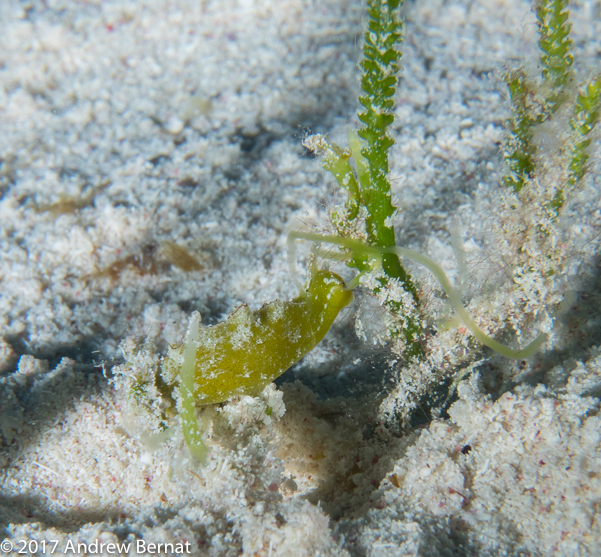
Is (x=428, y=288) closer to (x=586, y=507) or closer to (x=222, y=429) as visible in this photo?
(x=586, y=507)

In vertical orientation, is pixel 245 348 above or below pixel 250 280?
below

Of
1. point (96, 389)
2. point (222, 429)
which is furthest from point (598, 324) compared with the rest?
point (96, 389)

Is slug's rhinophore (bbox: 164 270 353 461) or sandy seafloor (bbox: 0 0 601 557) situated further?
slug's rhinophore (bbox: 164 270 353 461)

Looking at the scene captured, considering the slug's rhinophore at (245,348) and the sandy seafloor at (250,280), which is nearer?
the sandy seafloor at (250,280)
